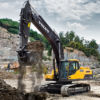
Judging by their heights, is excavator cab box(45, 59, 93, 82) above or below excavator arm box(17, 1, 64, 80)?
below

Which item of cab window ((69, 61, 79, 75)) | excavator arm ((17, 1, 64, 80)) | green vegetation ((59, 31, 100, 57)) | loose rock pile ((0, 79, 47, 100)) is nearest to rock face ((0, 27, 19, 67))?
green vegetation ((59, 31, 100, 57))

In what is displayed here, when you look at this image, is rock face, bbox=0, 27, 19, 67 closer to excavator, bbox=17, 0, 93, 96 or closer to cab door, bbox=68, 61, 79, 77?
excavator, bbox=17, 0, 93, 96

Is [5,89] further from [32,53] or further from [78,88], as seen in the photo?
[78,88]

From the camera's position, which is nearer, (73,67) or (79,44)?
(73,67)

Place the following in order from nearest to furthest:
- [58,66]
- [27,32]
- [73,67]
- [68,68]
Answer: [27,32]
[68,68]
[73,67]
[58,66]

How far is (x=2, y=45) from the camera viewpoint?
4191 cm

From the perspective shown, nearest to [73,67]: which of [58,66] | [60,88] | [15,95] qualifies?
[58,66]

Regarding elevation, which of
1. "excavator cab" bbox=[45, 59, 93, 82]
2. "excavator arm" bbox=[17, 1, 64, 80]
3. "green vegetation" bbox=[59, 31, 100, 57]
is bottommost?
"excavator cab" bbox=[45, 59, 93, 82]

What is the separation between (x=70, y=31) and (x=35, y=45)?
50423 millimetres

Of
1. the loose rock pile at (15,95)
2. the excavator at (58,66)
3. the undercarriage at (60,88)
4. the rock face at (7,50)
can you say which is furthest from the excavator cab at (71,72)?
the rock face at (7,50)

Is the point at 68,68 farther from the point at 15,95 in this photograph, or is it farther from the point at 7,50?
the point at 7,50

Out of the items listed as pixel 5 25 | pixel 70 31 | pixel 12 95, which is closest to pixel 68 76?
pixel 12 95

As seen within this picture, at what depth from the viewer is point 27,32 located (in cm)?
679

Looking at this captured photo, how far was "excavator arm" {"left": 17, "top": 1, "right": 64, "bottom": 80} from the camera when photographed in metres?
5.85
